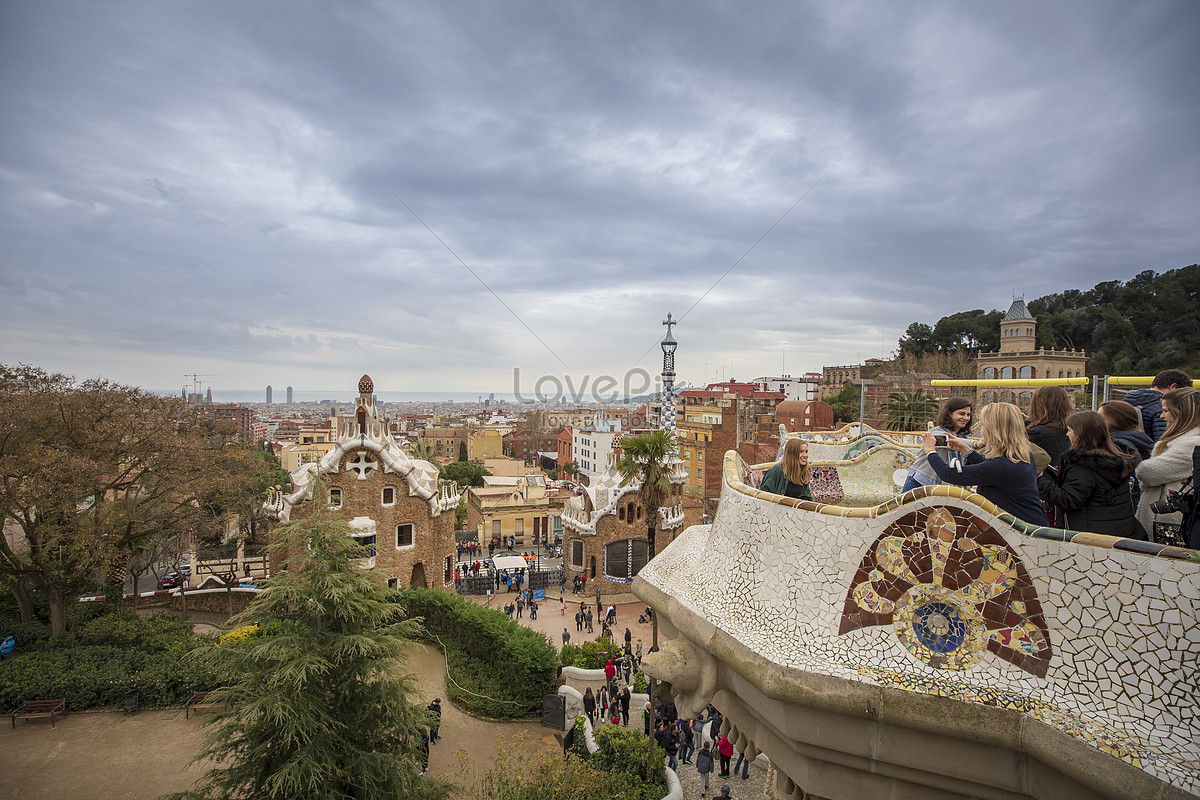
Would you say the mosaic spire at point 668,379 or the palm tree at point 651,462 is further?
the mosaic spire at point 668,379

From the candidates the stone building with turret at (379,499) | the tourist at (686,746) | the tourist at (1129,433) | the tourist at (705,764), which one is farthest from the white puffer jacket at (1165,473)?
the stone building with turret at (379,499)

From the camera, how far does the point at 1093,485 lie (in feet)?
11.8

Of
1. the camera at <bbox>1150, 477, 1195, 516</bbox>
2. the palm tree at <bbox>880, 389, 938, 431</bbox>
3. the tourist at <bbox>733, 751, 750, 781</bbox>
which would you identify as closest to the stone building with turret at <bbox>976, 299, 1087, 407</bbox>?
the palm tree at <bbox>880, 389, 938, 431</bbox>

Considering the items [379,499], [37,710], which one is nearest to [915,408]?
[379,499]

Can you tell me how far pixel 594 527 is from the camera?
27219 mm

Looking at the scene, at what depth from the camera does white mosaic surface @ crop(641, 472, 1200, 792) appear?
2.50 meters

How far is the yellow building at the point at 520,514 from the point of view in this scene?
135 ft

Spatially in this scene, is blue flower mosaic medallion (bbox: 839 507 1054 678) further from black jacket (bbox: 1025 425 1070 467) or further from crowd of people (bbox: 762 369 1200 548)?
black jacket (bbox: 1025 425 1070 467)

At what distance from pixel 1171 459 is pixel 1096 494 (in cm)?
52

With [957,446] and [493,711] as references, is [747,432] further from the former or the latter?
[957,446]

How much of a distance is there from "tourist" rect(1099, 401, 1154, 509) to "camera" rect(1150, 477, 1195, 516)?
672 millimetres

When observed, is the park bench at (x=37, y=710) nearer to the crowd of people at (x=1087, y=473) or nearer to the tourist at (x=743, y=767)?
the tourist at (x=743, y=767)

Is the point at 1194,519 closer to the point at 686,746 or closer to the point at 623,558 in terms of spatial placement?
the point at 686,746

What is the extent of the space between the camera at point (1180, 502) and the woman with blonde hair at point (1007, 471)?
0.70 m
